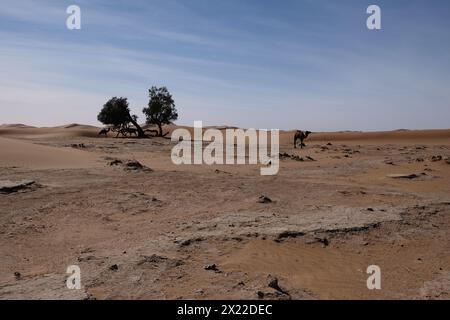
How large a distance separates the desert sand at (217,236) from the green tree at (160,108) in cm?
2865

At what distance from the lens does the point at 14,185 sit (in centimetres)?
1001

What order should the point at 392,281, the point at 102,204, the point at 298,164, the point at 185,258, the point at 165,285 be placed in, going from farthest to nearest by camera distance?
1. the point at 298,164
2. the point at 102,204
3. the point at 185,258
4. the point at 392,281
5. the point at 165,285

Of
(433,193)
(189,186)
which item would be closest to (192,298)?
(189,186)

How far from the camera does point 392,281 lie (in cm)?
548

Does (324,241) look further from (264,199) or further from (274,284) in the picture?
(264,199)

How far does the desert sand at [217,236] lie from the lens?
515 cm

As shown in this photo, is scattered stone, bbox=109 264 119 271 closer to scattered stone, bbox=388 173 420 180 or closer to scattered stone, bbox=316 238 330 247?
scattered stone, bbox=316 238 330 247

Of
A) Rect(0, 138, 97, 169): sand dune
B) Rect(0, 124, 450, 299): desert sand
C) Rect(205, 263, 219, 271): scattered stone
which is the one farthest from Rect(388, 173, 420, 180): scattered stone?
Rect(0, 138, 97, 169): sand dune

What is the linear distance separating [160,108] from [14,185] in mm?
31559

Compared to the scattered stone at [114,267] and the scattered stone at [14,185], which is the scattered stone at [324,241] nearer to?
the scattered stone at [114,267]

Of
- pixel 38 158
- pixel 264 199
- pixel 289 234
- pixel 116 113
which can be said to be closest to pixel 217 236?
pixel 289 234

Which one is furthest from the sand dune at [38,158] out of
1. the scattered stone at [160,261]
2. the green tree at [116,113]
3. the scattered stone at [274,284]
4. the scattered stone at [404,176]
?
the green tree at [116,113]
